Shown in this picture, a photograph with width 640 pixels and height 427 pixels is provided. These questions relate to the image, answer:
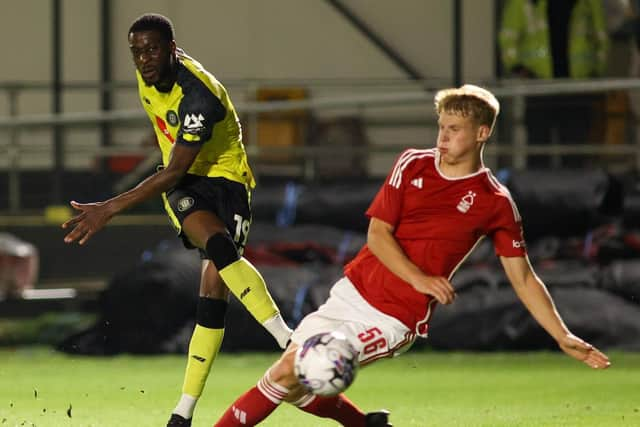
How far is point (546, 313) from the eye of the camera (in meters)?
6.65

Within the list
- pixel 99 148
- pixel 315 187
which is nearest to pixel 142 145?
pixel 99 148

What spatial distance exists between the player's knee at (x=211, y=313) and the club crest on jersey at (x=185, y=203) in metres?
0.47

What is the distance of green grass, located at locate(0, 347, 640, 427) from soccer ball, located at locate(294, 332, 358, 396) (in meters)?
1.71

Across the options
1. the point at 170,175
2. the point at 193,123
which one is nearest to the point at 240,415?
the point at 170,175

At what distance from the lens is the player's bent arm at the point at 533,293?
6.64 m

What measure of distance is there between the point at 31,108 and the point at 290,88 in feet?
10.5

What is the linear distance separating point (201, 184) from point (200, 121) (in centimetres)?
40

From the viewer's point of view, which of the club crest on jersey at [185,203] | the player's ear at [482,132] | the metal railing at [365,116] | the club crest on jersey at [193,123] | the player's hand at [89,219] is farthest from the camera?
the metal railing at [365,116]

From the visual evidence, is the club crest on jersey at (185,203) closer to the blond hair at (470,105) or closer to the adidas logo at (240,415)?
the adidas logo at (240,415)

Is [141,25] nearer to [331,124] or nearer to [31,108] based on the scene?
[331,124]

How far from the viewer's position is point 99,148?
16672 millimetres

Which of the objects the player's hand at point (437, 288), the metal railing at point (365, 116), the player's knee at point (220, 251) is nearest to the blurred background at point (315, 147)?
the metal railing at point (365, 116)

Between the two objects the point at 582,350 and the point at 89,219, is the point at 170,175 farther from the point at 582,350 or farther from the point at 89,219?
the point at 582,350

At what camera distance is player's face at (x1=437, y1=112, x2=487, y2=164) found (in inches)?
259
